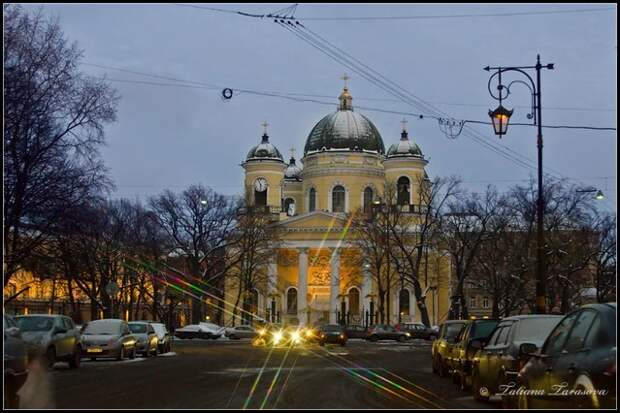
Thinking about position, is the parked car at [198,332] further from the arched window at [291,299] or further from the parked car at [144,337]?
the parked car at [144,337]

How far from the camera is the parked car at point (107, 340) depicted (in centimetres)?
2833

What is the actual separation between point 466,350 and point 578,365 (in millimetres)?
9807

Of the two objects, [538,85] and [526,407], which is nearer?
[526,407]

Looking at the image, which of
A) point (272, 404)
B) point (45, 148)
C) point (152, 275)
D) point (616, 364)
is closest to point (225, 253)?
point (152, 275)

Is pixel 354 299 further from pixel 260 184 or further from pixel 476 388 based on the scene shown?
pixel 476 388

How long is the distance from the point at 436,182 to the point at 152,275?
72.8 ft

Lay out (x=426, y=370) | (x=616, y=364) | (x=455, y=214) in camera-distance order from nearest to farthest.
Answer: (x=616, y=364) < (x=426, y=370) < (x=455, y=214)

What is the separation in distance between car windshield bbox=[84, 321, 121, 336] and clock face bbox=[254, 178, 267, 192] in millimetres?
71368

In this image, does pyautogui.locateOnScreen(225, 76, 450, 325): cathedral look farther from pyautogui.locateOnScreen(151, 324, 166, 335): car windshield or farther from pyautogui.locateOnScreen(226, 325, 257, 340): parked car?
pyautogui.locateOnScreen(151, 324, 166, 335): car windshield

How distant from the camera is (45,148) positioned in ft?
103

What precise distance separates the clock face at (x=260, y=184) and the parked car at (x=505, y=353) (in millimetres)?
84891

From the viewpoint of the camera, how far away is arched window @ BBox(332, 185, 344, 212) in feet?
320

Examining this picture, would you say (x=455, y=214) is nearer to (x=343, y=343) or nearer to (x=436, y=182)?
(x=436, y=182)

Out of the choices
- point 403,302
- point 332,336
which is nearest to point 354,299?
point 403,302
